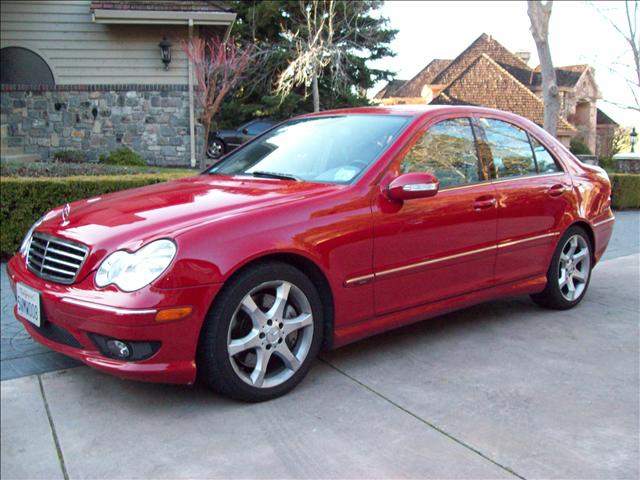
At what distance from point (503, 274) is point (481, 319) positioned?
0.57 m

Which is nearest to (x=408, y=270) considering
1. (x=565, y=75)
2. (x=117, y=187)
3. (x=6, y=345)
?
(x=6, y=345)

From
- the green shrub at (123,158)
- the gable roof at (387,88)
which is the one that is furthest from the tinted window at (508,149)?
the gable roof at (387,88)

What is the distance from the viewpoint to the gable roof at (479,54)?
44469 millimetres

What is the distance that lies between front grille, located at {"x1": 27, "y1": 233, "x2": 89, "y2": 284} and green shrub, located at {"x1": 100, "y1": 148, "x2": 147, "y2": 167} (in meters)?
11.2

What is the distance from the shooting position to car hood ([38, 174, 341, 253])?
11.0 ft

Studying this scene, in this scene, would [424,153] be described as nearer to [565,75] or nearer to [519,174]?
[519,174]

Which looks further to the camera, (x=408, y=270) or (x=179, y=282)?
(x=408, y=270)

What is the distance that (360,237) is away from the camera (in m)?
3.84

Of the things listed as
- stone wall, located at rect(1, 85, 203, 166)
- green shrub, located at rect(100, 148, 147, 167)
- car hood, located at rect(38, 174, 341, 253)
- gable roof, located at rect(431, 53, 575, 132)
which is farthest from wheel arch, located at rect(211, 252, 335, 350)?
gable roof, located at rect(431, 53, 575, 132)

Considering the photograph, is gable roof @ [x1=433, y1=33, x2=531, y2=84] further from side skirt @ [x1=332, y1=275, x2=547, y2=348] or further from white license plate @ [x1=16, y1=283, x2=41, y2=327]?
white license plate @ [x1=16, y1=283, x2=41, y2=327]

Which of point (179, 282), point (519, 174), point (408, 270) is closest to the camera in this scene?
point (179, 282)

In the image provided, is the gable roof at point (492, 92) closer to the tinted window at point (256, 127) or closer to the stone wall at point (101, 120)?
the tinted window at point (256, 127)

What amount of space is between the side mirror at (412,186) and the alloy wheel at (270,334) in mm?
856

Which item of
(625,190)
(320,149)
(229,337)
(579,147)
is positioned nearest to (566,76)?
(579,147)
